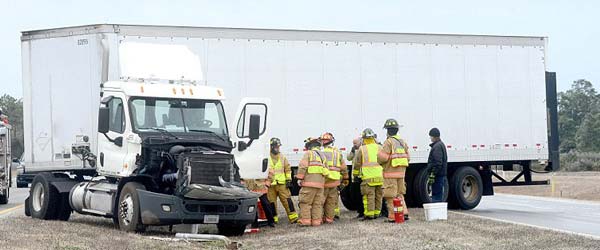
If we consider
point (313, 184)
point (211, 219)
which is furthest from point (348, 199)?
point (211, 219)

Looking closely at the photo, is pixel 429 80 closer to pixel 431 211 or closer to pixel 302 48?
pixel 302 48

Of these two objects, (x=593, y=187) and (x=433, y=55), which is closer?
(x=433, y=55)

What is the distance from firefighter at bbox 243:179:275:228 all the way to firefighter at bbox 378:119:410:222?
81.7 inches

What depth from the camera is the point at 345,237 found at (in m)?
14.7

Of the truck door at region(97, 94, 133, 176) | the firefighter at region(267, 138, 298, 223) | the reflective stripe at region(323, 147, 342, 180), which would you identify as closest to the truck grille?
the truck door at region(97, 94, 133, 176)

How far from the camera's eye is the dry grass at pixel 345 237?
13281 mm

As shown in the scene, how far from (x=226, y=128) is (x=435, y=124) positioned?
20.2ft

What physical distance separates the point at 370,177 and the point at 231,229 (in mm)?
2754

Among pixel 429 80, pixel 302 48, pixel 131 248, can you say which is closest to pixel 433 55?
pixel 429 80

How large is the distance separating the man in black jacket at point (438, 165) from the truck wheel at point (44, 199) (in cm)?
685

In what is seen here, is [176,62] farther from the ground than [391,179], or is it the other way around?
[176,62]

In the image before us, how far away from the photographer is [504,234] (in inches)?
571

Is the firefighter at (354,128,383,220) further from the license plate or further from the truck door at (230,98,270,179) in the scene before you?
the license plate

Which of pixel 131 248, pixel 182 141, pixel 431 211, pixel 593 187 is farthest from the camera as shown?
pixel 593 187
